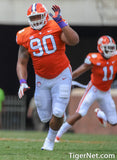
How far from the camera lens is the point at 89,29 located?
20.3 m

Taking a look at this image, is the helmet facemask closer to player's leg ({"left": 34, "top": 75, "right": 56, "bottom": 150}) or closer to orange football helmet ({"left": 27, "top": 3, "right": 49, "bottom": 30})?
orange football helmet ({"left": 27, "top": 3, "right": 49, "bottom": 30})

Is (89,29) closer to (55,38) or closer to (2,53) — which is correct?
(2,53)

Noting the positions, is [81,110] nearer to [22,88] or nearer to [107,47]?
[107,47]

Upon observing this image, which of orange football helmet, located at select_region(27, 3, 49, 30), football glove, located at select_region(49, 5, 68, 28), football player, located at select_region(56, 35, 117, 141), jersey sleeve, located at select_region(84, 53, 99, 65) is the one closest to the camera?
football glove, located at select_region(49, 5, 68, 28)

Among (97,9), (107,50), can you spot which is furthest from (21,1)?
(107,50)

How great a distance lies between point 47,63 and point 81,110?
2630mm

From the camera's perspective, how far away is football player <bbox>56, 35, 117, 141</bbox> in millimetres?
9617

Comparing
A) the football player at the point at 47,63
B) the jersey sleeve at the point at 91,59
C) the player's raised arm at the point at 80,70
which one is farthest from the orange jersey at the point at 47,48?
the jersey sleeve at the point at 91,59

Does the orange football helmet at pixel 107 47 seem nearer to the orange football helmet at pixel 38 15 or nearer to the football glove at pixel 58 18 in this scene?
the orange football helmet at pixel 38 15

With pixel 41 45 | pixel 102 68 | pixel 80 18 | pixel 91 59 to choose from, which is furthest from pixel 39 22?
pixel 80 18

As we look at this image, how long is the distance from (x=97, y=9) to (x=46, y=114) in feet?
35.7

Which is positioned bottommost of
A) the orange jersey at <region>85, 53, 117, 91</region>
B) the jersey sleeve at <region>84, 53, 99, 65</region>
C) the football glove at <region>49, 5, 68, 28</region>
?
the orange jersey at <region>85, 53, 117, 91</region>

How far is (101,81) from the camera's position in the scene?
973 cm

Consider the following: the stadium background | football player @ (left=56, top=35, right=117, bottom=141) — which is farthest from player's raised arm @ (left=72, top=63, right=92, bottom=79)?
the stadium background
